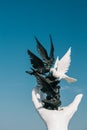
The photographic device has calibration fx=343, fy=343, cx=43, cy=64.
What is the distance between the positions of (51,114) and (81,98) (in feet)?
6.44

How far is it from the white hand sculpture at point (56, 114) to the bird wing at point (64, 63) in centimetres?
158

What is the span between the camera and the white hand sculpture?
680 inches

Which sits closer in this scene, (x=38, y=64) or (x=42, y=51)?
(x=38, y=64)

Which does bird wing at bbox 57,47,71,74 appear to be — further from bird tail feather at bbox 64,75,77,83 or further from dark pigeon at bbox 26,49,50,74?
dark pigeon at bbox 26,49,50,74

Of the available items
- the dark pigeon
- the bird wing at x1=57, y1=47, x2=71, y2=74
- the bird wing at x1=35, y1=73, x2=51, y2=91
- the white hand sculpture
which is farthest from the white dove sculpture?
the white hand sculpture

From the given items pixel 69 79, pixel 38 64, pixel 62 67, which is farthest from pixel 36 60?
pixel 69 79

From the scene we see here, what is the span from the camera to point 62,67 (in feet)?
58.8

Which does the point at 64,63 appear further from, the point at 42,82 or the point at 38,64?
the point at 42,82

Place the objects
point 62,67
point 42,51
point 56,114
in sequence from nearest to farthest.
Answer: point 56,114, point 62,67, point 42,51

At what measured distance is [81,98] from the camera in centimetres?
1819

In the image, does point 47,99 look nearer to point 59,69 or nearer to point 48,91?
point 48,91

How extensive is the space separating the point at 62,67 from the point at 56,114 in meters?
2.46

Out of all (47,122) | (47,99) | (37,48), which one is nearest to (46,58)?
(37,48)

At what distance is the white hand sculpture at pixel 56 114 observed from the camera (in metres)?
17.3
